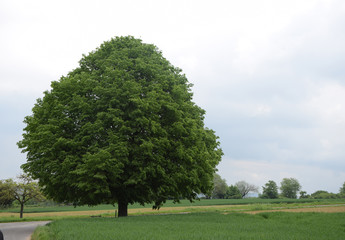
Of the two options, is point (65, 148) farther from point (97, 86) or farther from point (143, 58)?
point (143, 58)

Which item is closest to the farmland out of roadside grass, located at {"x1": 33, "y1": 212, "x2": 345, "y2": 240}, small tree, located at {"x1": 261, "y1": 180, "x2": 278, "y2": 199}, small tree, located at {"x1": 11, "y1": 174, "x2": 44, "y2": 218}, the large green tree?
roadside grass, located at {"x1": 33, "y1": 212, "x2": 345, "y2": 240}

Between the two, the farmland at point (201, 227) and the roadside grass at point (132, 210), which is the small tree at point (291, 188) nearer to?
the roadside grass at point (132, 210)

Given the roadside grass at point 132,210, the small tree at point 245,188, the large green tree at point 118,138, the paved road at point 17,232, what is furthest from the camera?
the small tree at point 245,188

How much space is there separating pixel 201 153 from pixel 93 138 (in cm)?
905

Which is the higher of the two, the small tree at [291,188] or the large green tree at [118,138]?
the large green tree at [118,138]

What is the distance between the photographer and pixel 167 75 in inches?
1082

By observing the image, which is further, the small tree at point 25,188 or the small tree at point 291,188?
the small tree at point 291,188

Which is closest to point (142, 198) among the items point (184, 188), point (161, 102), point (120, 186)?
point (120, 186)

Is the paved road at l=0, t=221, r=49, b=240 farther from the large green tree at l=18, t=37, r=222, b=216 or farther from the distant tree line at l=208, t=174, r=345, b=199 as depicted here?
the distant tree line at l=208, t=174, r=345, b=199

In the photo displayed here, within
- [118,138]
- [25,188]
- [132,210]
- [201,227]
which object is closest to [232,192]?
[132,210]

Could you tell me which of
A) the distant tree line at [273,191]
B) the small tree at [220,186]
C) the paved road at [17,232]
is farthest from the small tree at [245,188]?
the paved road at [17,232]

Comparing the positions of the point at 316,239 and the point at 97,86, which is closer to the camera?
the point at 316,239

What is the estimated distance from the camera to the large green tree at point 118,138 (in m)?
22.4

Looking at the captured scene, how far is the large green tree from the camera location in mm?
22359
